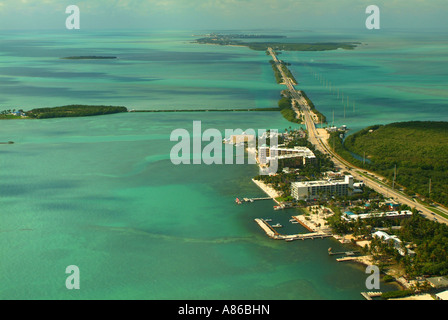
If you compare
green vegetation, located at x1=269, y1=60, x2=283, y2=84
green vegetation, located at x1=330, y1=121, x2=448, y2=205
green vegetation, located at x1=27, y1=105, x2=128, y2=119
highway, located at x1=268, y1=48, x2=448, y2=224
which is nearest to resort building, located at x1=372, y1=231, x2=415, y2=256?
highway, located at x1=268, y1=48, x2=448, y2=224

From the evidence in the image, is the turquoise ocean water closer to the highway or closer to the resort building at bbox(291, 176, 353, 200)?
the resort building at bbox(291, 176, 353, 200)

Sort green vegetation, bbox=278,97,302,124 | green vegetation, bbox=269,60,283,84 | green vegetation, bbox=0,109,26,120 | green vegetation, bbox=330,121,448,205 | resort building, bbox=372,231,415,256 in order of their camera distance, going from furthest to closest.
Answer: green vegetation, bbox=269,60,283,84, green vegetation, bbox=0,109,26,120, green vegetation, bbox=278,97,302,124, green vegetation, bbox=330,121,448,205, resort building, bbox=372,231,415,256

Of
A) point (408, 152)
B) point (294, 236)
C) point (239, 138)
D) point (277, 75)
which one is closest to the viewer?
point (294, 236)

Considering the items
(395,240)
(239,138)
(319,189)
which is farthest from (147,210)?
(239,138)

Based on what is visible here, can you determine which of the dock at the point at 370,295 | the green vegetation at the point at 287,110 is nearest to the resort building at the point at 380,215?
the dock at the point at 370,295

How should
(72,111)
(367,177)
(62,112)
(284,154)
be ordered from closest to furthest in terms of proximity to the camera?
(367,177)
(284,154)
(62,112)
(72,111)

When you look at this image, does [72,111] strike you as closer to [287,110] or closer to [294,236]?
[287,110]
